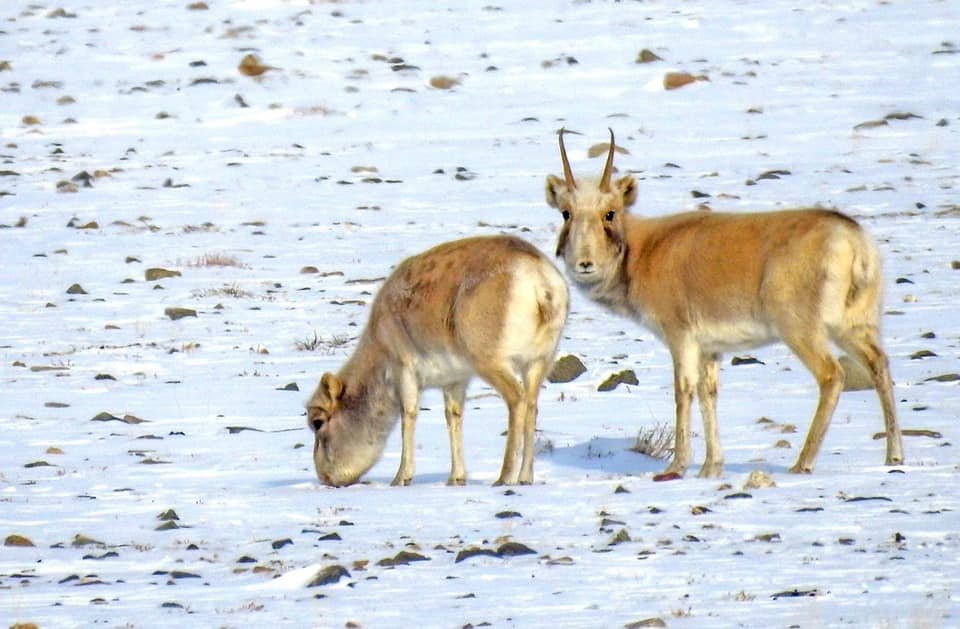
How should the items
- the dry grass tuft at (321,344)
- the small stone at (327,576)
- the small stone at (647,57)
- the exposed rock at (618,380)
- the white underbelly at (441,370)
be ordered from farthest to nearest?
the small stone at (647,57) < the dry grass tuft at (321,344) < the exposed rock at (618,380) < the white underbelly at (441,370) < the small stone at (327,576)

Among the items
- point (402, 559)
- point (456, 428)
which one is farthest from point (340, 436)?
point (402, 559)

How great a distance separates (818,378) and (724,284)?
72cm

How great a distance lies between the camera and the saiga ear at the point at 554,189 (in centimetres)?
1091

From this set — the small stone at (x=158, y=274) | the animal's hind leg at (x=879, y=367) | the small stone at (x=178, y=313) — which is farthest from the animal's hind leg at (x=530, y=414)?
the small stone at (x=158, y=274)

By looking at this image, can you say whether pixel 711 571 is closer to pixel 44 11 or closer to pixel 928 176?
pixel 928 176

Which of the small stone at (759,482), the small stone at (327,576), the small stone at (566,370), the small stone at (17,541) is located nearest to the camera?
the small stone at (327,576)

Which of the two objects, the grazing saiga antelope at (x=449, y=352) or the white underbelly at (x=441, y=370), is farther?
the white underbelly at (x=441, y=370)

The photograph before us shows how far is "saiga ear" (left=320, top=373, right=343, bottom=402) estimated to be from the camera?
36.9ft

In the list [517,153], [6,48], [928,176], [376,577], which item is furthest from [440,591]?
[6,48]

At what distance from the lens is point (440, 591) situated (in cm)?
734

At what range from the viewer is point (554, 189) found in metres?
11.0

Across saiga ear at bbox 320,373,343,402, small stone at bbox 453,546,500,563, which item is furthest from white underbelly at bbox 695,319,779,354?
small stone at bbox 453,546,500,563

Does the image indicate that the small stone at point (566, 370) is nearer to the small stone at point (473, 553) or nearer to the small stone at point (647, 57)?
the small stone at point (473, 553)

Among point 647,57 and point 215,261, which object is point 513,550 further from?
point 647,57
